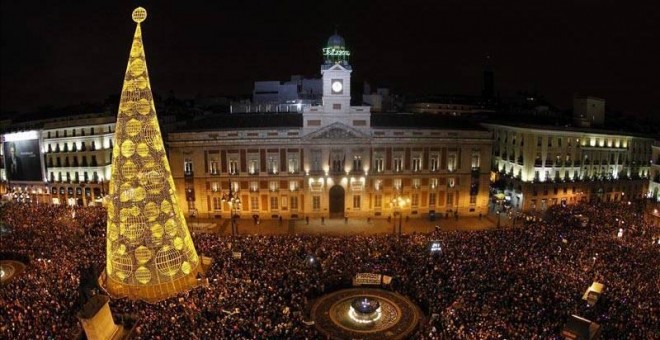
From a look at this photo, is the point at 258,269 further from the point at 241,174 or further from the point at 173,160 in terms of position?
the point at 173,160

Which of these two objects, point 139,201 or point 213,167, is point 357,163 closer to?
point 213,167

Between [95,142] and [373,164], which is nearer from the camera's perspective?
[373,164]

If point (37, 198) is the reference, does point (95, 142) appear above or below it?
above

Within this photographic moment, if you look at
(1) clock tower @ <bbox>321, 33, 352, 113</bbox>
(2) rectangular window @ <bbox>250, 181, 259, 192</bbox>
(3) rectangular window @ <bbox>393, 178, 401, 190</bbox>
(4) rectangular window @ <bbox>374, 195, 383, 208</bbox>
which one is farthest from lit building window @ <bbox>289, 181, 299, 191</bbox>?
(3) rectangular window @ <bbox>393, 178, 401, 190</bbox>

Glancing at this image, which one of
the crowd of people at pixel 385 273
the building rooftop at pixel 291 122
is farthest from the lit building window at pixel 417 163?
the crowd of people at pixel 385 273

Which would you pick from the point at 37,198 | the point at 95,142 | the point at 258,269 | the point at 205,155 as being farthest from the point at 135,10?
the point at 37,198

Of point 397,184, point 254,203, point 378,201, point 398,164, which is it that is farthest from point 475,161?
point 254,203
